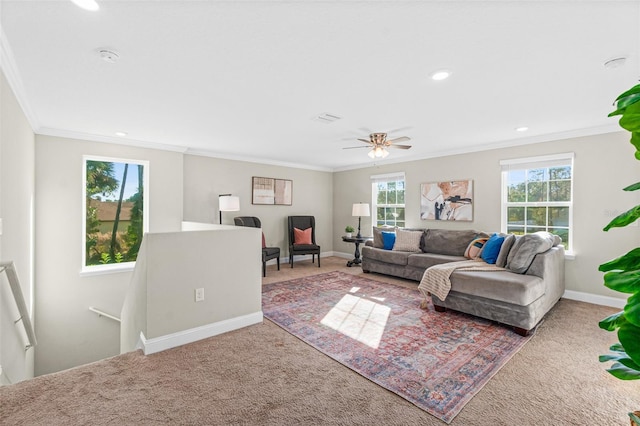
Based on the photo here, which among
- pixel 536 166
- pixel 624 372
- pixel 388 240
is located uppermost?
pixel 536 166

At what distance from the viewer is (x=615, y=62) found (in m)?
2.22

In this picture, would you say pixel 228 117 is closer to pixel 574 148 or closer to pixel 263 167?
pixel 263 167

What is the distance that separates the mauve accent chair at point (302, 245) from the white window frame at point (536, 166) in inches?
135

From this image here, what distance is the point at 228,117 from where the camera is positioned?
141 inches

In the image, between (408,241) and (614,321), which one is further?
(408,241)

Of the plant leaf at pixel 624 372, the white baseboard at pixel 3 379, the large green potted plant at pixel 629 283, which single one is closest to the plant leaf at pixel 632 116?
the large green potted plant at pixel 629 283

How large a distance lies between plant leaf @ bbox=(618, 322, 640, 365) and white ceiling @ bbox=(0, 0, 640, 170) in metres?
1.65

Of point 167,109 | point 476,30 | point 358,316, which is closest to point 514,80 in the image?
point 476,30

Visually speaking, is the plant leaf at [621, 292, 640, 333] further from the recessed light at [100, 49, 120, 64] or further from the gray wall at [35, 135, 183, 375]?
the gray wall at [35, 135, 183, 375]

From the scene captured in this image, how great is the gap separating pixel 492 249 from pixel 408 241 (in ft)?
5.15

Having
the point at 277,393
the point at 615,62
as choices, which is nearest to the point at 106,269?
the point at 277,393

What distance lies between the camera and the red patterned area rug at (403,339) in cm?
217

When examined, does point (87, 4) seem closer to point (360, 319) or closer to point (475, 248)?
point (360, 319)

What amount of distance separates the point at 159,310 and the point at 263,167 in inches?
169
